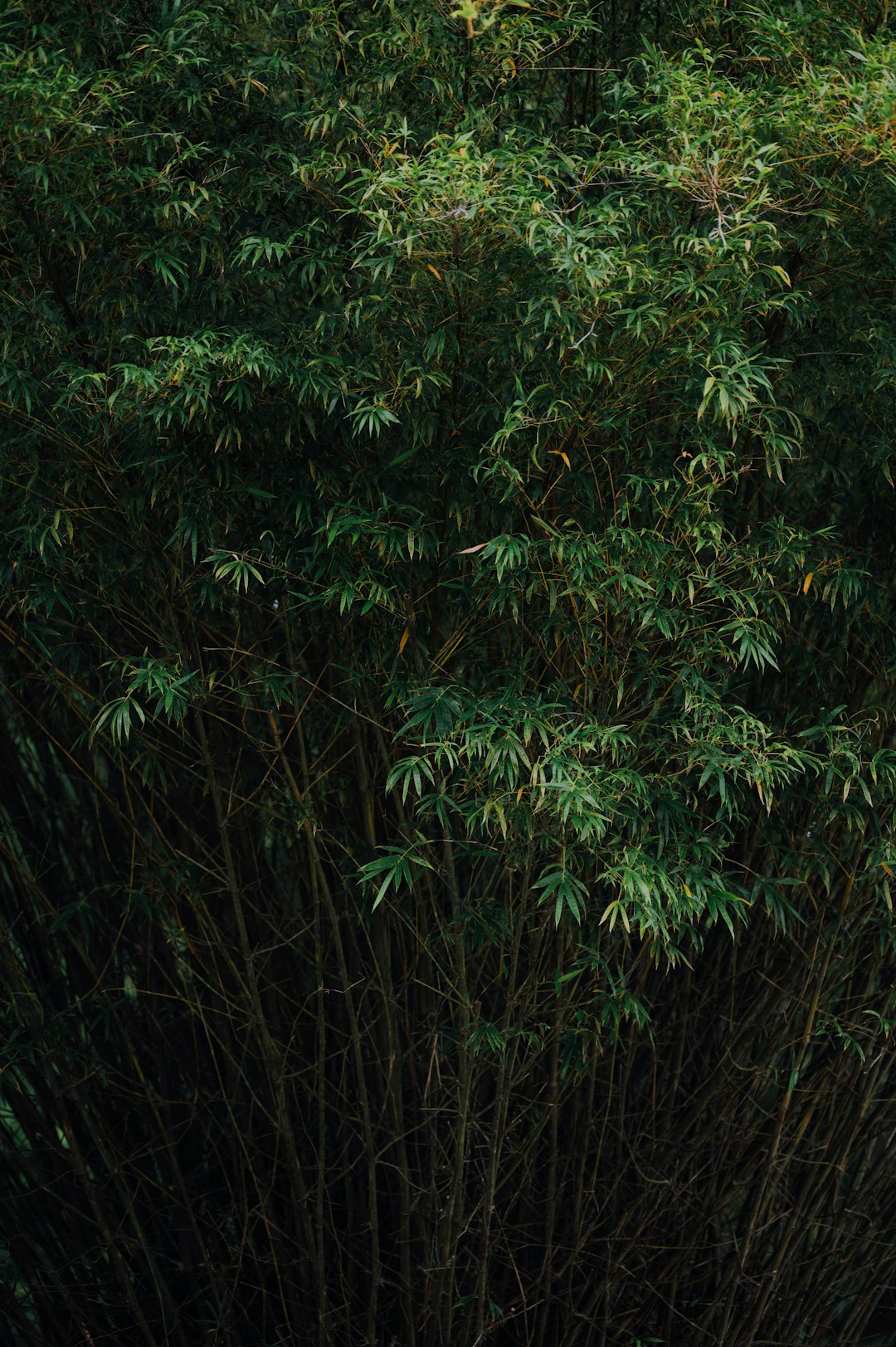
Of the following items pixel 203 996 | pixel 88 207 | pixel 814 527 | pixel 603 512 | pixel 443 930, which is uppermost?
pixel 88 207

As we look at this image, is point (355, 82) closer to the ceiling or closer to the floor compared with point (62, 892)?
closer to the ceiling

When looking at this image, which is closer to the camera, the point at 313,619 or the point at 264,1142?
the point at 313,619

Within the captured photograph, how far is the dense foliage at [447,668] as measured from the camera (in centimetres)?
229

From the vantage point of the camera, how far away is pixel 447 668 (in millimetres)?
2797

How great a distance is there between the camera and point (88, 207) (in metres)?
2.38

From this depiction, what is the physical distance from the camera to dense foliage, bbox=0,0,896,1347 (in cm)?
229

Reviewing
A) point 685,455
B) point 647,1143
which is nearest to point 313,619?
point 685,455

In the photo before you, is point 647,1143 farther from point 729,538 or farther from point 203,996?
point 729,538

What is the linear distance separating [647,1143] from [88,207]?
8.63 ft

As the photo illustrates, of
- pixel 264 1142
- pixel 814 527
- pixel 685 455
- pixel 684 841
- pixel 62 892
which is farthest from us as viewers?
pixel 62 892

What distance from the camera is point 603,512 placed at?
2535 millimetres

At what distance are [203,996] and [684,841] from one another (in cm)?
149

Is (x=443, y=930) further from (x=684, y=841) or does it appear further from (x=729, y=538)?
(x=729, y=538)

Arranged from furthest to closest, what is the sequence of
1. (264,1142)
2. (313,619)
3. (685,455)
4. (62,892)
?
(62,892) → (264,1142) → (313,619) → (685,455)
